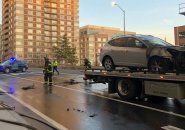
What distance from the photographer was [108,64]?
13656 mm

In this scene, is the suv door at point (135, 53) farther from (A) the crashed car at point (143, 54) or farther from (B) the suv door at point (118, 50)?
(B) the suv door at point (118, 50)

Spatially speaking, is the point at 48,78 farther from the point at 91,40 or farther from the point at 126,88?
the point at 91,40

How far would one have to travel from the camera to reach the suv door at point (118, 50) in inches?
505

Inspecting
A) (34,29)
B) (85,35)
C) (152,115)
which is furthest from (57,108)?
(85,35)

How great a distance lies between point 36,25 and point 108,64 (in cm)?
12110

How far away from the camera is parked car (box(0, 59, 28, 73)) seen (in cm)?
3544

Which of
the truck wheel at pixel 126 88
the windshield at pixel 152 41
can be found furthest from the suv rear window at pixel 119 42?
the truck wheel at pixel 126 88

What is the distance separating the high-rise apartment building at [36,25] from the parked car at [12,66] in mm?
85565

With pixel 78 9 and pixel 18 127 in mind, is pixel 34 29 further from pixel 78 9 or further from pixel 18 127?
pixel 18 127

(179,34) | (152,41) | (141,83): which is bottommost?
Answer: (141,83)

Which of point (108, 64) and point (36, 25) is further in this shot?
point (36, 25)

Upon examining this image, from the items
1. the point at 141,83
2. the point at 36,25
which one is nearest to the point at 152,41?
the point at 141,83

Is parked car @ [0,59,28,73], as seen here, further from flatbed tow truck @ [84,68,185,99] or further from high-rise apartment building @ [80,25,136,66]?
high-rise apartment building @ [80,25,136,66]

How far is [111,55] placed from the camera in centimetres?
1338
